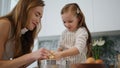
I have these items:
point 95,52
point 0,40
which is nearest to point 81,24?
point 95,52

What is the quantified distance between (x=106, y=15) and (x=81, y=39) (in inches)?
28.5

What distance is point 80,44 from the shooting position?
4.04ft

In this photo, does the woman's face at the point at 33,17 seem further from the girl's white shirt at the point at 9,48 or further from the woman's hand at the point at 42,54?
the woman's hand at the point at 42,54

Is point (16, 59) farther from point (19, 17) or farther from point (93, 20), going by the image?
point (93, 20)

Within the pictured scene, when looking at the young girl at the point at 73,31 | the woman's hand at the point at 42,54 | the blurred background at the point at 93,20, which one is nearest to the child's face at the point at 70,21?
the young girl at the point at 73,31

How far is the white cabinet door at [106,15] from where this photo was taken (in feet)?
6.15

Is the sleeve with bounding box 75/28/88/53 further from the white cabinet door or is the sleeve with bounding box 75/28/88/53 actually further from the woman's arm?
the white cabinet door

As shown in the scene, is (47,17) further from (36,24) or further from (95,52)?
(36,24)

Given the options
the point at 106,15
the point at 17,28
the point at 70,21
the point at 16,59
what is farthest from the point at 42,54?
the point at 106,15

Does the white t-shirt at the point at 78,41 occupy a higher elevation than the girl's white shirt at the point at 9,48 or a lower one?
lower

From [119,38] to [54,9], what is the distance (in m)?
0.75

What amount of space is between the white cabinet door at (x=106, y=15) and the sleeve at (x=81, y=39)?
547 mm

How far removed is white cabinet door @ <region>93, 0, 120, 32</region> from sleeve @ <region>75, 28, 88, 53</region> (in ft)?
1.79

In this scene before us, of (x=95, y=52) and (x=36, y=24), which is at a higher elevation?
(x=36, y=24)
